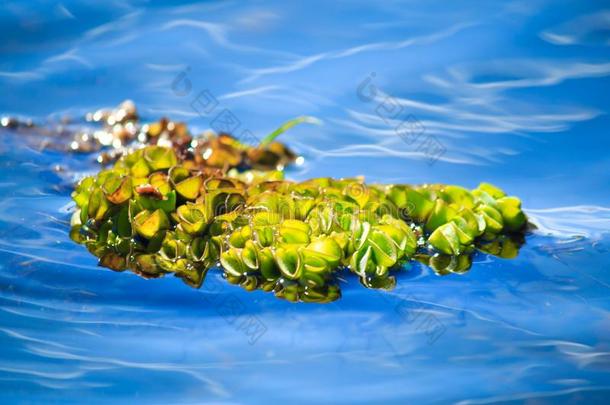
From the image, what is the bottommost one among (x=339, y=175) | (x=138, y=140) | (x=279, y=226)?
(x=279, y=226)

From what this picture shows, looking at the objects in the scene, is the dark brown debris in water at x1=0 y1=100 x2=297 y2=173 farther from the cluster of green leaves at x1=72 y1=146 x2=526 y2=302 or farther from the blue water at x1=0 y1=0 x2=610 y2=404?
the cluster of green leaves at x1=72 y1=146 x2=526 y2=302

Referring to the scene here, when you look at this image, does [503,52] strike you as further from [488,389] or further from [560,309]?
[488,389]

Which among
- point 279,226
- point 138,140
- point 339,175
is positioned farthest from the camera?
point 138,140

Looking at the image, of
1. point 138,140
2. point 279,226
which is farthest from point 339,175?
point 279,226

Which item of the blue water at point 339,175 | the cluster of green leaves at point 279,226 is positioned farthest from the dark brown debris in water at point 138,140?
the cluster of green leaves at point 279,226

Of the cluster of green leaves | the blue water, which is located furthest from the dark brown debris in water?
the cluster of green leaves

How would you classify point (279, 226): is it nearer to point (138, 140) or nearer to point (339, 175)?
point (339, 175)
